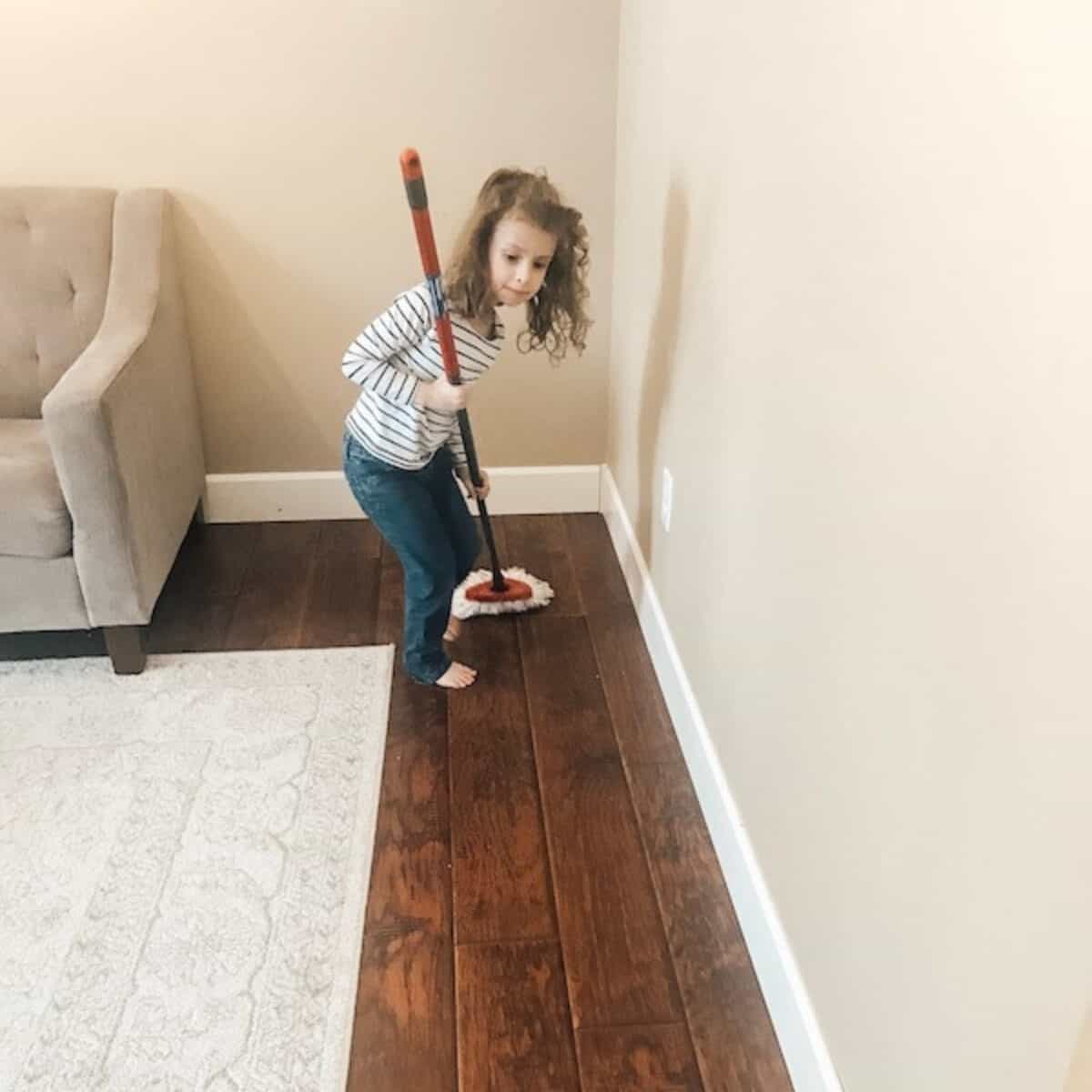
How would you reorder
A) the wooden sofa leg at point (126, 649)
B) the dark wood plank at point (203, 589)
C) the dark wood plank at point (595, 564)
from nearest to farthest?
the wooden sofa leg at point (126, 649) → the dark wood plank at point (203, 589) → the dark wood plank at point (595, 564)

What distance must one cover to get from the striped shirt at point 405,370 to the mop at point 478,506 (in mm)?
37

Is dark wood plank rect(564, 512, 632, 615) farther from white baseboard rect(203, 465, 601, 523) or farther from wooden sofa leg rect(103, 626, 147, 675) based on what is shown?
wooden sofa leg rect(103, 626, 147, 675)

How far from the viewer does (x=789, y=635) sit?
57.1 inches

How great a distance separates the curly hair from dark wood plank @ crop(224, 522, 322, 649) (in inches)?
34.2

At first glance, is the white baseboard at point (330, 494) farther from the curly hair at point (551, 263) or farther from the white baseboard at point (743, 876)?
the curly hair at point (551, 263)

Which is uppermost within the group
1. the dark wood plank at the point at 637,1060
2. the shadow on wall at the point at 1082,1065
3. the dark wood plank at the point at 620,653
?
the shadow on wall at the point at 1082,1065

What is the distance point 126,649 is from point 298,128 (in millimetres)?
1235

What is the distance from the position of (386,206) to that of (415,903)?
1.65 metres

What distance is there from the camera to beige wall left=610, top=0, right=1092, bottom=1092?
32.2 inches

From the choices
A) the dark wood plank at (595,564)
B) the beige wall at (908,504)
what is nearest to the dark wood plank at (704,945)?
the beige wall at (908,504)

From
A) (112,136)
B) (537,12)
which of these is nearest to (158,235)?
(112,136)

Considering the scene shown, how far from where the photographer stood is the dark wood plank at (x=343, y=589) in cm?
245

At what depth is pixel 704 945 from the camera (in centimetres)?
165

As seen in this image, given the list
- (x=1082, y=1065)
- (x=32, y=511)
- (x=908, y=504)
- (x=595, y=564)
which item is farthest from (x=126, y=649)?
(x=1082, y=1065)
